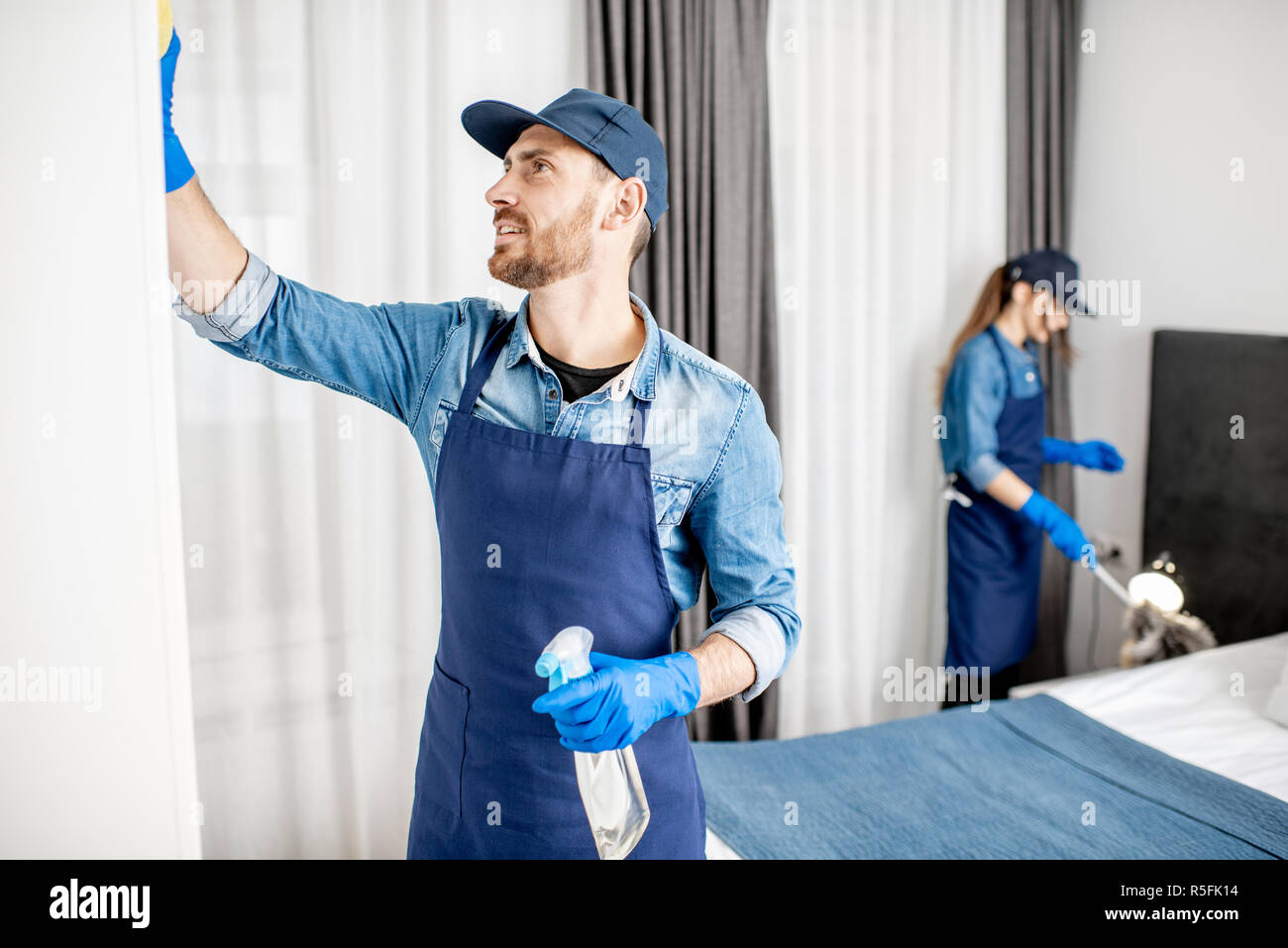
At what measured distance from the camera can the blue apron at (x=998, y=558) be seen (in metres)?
2.65

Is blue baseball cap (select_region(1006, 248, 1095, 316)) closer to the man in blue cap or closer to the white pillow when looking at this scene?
the white pillow

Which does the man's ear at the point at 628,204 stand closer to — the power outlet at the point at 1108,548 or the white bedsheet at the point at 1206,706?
the white bedsheet at the point at 1206,706

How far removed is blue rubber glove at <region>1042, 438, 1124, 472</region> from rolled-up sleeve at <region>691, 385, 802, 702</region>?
5.96 feet

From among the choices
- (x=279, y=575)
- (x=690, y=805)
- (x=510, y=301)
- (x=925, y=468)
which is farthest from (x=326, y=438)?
(x=925, y=468)

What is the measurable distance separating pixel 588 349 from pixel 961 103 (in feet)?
6.94

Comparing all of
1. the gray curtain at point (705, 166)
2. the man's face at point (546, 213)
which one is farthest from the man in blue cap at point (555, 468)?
the gray curtain at point (705, 166)

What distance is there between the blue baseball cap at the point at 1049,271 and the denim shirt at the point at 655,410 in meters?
1.65

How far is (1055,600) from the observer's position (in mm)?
3105

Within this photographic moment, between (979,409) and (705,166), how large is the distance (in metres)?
0.92

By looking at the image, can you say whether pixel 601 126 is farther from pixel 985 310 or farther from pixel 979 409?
pixel 985 310

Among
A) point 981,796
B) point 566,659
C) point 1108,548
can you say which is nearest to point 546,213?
point 566,659

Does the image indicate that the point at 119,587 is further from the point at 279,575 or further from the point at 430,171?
the point at 430,171

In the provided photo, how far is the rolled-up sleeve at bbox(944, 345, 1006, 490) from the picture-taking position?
2562 millimetres
